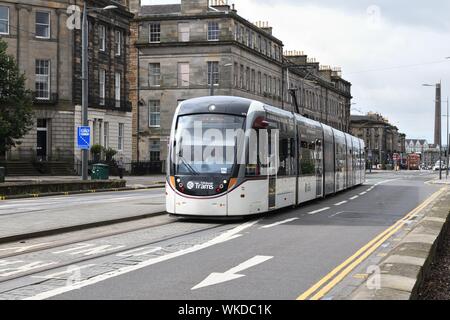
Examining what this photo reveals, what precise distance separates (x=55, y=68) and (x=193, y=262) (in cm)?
4444

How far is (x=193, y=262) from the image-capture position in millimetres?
9852

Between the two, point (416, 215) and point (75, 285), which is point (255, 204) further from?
point (75, 285)

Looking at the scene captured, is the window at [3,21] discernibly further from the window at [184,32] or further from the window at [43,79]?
the window at [184,32]

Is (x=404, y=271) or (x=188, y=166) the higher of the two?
(x=188, y=166)

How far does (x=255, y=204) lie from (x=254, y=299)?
8.93 metres

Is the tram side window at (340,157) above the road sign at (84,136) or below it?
below

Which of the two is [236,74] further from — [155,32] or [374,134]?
[374,134]

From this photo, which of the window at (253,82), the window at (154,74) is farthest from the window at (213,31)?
the window at (253,82)

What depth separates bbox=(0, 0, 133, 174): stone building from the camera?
49.1m

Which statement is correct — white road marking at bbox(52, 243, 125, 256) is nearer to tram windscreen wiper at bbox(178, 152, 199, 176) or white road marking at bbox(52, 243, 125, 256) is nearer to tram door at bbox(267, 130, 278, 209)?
tram windscreen wiper at bbox(178, 152, 199, 176)

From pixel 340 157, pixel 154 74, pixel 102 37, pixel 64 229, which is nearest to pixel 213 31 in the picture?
pixel 154 74

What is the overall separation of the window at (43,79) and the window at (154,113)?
18.9 meters

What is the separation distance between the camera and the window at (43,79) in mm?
50562

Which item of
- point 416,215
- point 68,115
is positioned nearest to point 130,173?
point 68,115
